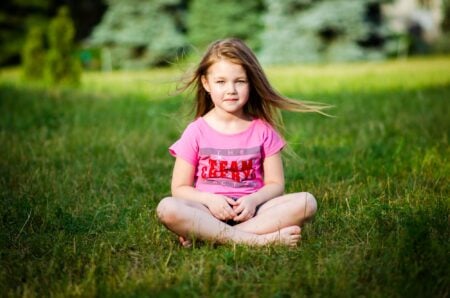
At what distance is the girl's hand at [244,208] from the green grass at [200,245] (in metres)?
0.26

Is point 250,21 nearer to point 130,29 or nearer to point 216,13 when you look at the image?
point 216,13

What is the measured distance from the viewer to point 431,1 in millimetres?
33500

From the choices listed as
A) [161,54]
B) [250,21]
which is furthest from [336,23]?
[161,54]

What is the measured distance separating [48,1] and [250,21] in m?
9.55

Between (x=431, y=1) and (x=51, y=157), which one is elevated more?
(x=431, y=1)

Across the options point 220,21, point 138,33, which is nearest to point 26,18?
point 138,33

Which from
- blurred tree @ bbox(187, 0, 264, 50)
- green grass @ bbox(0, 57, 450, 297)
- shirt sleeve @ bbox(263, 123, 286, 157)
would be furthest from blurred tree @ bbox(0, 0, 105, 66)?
shirt sleeve @ bbox(263, 123, 286, 157)

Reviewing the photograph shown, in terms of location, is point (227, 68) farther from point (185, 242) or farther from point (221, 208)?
point (185, 242)

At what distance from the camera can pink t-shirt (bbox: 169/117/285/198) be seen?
11.3ft

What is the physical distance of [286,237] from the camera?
3.09 m

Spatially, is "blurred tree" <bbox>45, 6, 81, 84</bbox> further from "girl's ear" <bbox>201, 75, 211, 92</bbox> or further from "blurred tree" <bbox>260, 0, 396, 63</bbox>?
"blurred tree" <bbox>260, 0, 396, 63</bbox>

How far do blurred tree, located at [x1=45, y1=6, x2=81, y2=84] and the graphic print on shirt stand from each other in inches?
398

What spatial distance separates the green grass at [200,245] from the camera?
2.55m

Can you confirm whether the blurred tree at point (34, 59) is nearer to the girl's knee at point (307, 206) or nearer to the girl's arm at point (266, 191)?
the girl's arm at point (266, 191)
